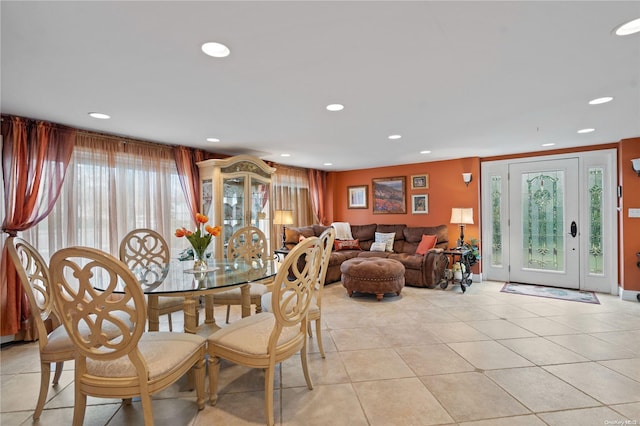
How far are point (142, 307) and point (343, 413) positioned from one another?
1.34 m

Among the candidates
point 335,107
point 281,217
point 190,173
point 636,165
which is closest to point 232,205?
point 190,173

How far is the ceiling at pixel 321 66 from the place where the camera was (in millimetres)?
1445

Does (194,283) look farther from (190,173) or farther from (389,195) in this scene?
(389,195)

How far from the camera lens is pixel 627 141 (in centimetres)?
407

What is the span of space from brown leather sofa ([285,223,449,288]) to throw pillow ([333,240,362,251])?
9 centimetres

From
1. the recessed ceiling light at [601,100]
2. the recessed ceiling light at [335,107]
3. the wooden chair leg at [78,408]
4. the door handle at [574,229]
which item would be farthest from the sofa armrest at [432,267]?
the wooden chair leg at [78,408]

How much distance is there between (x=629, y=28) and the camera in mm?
1578

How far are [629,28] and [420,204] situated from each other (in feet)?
14.9

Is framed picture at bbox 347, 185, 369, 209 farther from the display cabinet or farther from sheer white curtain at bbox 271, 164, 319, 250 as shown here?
the display cabinet

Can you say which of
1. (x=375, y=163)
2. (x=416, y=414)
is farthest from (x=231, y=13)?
(x=375, y=163)

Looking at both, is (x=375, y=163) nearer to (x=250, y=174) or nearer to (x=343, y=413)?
(x=250, y=174)

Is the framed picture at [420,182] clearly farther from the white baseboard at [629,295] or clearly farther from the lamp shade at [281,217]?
the white baseboard at [629,295]

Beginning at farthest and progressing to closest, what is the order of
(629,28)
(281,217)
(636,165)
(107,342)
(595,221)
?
(281,217), (595,221), (636,165), (629,28), (107,342)

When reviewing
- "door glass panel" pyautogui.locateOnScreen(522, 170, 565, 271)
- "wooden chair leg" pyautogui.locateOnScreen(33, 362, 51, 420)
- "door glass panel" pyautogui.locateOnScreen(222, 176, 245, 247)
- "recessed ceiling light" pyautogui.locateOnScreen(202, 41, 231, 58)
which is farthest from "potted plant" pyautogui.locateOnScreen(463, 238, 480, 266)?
"wooden chair leg" pyautogui.locateOnScreen(33, 362, 51, 420)
